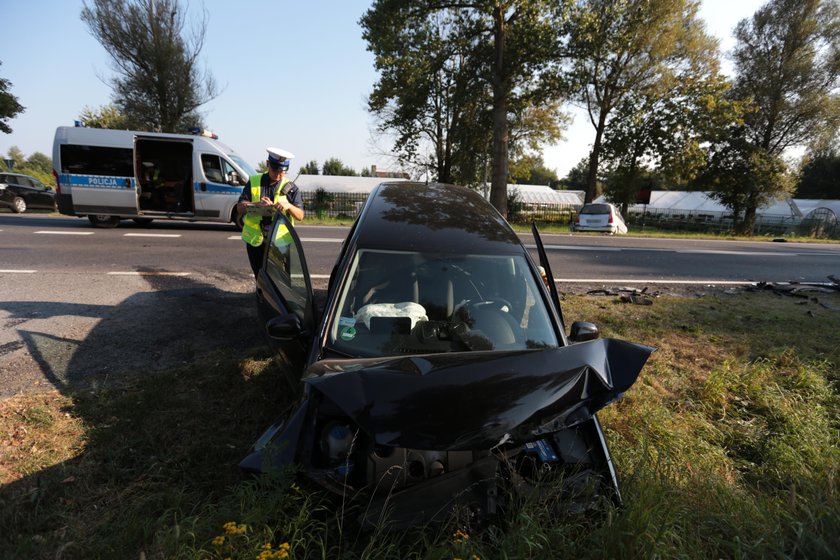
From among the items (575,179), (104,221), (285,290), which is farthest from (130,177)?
(575,179)

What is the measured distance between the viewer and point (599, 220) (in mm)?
18297

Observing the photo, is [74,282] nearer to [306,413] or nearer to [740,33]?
[306,413]

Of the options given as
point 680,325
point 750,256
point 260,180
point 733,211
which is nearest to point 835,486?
point 680,325

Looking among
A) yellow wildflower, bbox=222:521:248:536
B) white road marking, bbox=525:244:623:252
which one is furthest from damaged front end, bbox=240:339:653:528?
white road marking, bbox=525:244:623:252

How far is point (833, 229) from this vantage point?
85.5 feet

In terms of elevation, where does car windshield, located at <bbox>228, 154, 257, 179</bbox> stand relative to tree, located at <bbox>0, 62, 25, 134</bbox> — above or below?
below

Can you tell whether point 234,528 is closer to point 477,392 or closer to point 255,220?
point 477,392

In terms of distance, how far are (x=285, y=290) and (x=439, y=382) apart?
1.78 m

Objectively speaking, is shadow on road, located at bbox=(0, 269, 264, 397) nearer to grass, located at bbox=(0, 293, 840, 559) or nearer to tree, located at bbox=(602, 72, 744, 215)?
grass, located at bbox=(0, 293, 840, 559)

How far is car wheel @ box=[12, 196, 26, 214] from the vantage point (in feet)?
55.0

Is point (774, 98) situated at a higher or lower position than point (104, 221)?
higher

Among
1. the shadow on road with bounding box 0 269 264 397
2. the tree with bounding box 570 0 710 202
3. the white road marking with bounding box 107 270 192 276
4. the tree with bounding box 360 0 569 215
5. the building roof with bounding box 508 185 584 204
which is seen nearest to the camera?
the shadow on road with bounding box 0 269 264 397

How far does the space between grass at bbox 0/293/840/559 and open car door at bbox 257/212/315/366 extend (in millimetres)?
475

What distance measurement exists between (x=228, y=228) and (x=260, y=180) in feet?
31.9
